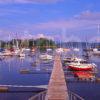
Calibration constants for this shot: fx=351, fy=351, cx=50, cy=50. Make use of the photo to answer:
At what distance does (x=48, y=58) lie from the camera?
356 ft

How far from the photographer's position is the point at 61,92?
3067 centimetres

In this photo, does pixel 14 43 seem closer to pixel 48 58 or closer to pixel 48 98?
pixel 48 58

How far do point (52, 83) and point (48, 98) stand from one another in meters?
7.77

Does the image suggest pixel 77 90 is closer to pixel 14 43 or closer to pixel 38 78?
pixel 38 78

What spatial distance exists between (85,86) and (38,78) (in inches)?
538

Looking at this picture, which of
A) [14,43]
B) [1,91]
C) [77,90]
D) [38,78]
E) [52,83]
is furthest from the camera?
[14,43]

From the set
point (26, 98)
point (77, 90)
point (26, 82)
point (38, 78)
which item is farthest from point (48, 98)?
point (38, 78)

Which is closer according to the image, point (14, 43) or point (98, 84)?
point (98, 84)

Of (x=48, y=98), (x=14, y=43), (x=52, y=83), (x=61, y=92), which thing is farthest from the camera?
(x=14, y=43)

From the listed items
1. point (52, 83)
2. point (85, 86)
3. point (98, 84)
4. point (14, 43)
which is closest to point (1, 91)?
point (52, 83)

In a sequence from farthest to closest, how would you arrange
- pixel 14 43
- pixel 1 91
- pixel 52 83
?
pixel 14 43, pixel 1 91, pixel 52 83

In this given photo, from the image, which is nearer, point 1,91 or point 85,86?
point 1,91

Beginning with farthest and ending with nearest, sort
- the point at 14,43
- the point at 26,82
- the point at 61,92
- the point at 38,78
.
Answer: the point at 14,43 → the point at 38,78 → the point at 26,82 → the point at 61,92

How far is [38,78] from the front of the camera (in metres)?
60.7
